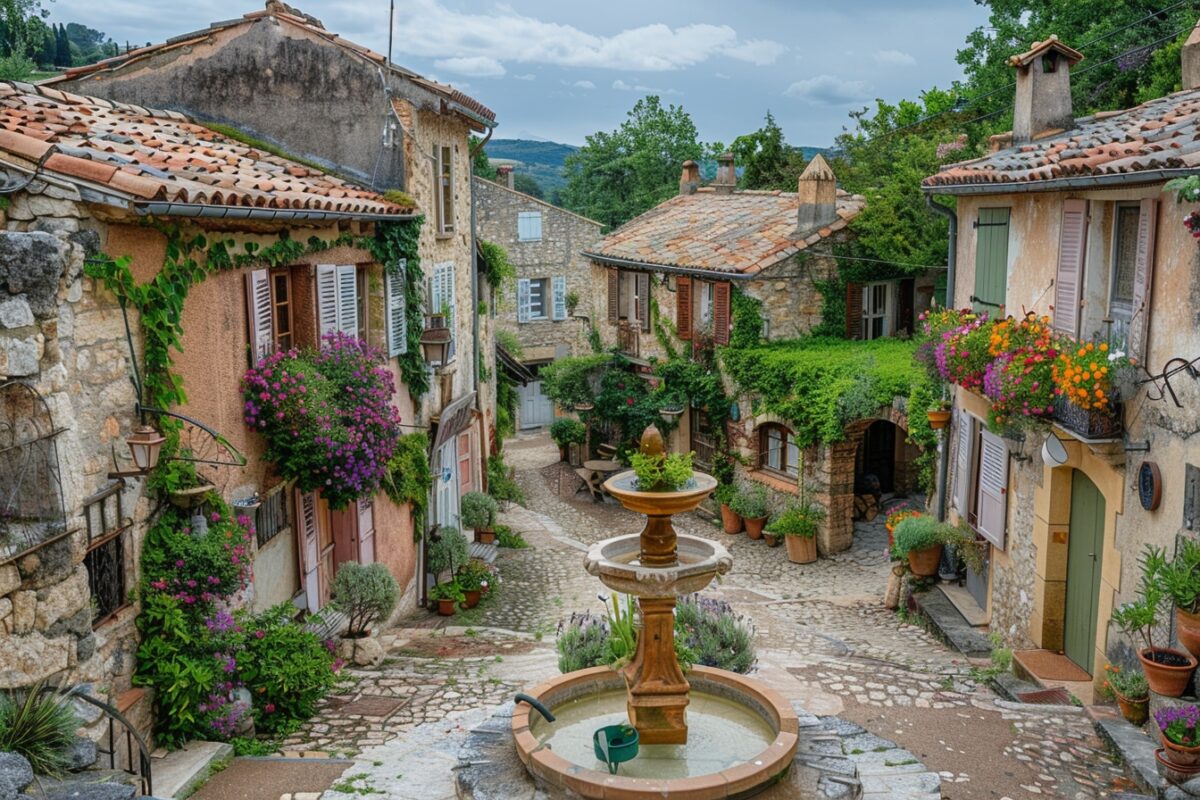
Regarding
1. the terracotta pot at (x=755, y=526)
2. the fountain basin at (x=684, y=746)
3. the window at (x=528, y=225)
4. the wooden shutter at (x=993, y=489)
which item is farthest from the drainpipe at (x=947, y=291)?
the window at (x=528, y=225)

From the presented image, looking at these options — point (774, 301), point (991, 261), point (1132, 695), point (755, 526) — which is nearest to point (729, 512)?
point (755, 526)

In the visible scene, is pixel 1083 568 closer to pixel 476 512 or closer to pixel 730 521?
pixel 476 512

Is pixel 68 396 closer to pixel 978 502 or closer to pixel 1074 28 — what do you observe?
pixel 978 502

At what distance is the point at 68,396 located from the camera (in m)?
6.77

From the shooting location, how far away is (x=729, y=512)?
2097 centimetres

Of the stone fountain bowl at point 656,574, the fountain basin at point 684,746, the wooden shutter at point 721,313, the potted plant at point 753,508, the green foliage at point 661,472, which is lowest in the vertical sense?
the potted plant at point 753,508

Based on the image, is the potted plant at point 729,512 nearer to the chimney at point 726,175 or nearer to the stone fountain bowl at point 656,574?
the chimney at point 726,175

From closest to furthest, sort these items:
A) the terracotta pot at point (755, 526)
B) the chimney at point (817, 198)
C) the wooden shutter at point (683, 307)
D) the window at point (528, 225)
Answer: the terracotta pot at point (755, 526), the chimney at point (817, 198), the wooden shutter at point (683, 307), the window at point (528, 225)

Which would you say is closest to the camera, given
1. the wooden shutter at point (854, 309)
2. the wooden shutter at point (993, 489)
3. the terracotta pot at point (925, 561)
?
the wooden shutter at point (993, 489)

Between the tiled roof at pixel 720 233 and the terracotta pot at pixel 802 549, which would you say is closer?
the terracotta pot at pixel 802 549

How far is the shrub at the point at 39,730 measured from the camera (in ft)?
19.4

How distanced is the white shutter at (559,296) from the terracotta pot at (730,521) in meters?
14.6

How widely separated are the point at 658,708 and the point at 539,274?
90.0 feet

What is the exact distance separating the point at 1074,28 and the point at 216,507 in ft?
68.2
